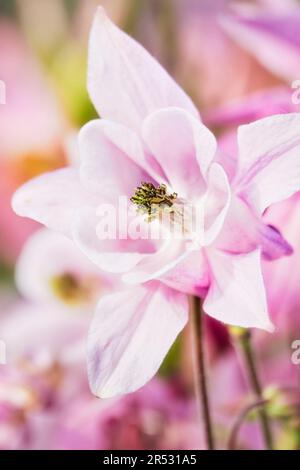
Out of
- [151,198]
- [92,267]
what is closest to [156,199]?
[151,198]

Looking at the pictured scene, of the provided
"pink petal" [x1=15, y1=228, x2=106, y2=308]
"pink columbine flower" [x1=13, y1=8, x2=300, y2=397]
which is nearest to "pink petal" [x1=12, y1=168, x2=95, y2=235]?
"pink columbine flower" [x1=13, y1=8, x2=300, y2=397]

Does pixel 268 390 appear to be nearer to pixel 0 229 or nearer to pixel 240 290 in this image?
pixel 240 290

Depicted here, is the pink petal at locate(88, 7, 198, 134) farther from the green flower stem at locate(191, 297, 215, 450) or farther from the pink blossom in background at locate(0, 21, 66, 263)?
the pink blossom in background at locate(0, 21, 66, 263)

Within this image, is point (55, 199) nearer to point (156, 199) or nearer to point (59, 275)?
point (156, 199)

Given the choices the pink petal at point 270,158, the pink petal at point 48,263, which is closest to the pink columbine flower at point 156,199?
the pink petal at point 270,158

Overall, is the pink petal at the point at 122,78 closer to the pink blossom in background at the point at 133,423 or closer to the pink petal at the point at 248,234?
the pink petal at the point at 248,234

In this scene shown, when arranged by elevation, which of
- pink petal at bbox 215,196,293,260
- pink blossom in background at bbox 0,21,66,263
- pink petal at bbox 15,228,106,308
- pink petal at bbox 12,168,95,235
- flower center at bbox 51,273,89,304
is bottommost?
pink petal at bbox 215,196,293,260
